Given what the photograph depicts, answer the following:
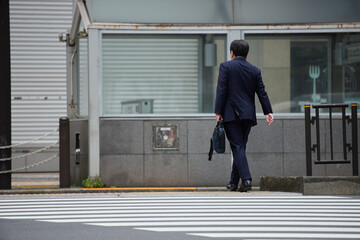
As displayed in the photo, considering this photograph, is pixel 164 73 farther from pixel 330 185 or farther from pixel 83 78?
pixel 330 185

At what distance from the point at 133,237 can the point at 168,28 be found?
7.23 meters

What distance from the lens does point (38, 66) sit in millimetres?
20422

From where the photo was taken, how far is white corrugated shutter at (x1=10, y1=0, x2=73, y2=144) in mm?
20328

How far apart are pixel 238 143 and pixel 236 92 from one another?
63cm

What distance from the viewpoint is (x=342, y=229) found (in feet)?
24.2

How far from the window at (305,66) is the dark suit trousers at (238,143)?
142 inches

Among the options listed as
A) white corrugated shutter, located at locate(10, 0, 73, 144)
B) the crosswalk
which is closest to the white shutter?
the crosswalk

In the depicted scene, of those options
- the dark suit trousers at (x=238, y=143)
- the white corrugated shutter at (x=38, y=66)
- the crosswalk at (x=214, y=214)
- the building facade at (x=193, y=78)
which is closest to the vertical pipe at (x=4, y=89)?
the building facade at (x=193, y=78)

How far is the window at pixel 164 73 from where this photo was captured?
13.7 m

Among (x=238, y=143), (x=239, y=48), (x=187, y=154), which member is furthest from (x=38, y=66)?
(x=238, y=143)

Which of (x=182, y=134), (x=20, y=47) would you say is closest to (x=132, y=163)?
(x=182, y=134)

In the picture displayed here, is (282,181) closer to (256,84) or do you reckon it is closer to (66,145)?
(256,84)

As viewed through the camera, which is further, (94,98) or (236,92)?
(94,98)

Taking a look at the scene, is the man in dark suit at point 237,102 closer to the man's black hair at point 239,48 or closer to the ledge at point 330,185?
the man's black hair at point 239,48
